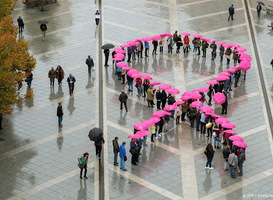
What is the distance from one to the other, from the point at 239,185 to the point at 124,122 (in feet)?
26.5

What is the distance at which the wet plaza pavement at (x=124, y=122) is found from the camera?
2575 centimetres

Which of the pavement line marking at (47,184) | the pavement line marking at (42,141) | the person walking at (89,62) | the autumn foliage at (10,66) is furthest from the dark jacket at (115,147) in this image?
the person walking at (89,62)

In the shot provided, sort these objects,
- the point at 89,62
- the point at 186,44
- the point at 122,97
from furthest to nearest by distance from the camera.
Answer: the point at 186,44 < the point at 89,62 < the point at 122,97

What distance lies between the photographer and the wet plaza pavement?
84.5 feet

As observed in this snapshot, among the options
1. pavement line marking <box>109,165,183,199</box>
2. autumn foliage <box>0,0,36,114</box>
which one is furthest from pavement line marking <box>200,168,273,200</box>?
autumn foliage <box>0,0,36,114</box>

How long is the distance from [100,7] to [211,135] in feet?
77.4

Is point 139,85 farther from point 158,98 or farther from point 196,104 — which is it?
point 196,104

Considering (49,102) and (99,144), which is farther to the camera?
(49,102)

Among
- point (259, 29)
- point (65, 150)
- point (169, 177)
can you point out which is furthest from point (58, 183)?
point (259, 29)

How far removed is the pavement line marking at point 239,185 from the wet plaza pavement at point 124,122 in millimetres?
45

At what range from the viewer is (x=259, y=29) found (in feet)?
151

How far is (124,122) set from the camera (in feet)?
103

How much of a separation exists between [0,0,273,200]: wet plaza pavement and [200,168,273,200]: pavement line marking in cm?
4

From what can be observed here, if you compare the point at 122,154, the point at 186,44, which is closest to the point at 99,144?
the point at 122,154
